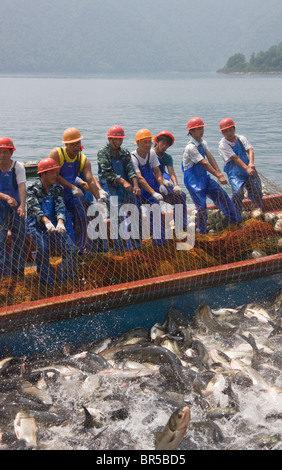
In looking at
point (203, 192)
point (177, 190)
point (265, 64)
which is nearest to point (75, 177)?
point (177, 190)

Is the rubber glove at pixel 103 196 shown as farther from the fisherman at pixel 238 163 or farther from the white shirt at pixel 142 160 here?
the fisherman at pixel 238 163

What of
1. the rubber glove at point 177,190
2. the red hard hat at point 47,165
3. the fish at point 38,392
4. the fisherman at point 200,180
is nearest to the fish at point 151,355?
the fish at point 38,392

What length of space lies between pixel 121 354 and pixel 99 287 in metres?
1.21

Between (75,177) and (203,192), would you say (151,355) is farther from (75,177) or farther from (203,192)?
(203,192)

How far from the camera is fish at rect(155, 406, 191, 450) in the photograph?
4.85 meters

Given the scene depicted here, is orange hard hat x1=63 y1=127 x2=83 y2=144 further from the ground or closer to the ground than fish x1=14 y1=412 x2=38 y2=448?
further from the ground

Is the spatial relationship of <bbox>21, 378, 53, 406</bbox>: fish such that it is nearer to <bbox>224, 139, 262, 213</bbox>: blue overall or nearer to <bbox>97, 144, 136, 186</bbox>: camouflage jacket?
<bbox>97, 144, 136, 186</bbox>: camouflage jacket

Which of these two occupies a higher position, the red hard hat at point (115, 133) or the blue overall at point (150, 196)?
the red hard hat at point (115, 133)

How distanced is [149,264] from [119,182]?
1.38 metres

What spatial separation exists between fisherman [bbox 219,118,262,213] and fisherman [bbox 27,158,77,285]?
Answer: 3.60 metres

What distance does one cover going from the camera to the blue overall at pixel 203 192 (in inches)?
355

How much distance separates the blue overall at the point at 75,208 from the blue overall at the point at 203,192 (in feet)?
7.06

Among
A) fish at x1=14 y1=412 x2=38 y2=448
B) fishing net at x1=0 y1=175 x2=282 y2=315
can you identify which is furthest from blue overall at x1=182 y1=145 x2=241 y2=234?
fish at x1=14 y1=412 x2=38 y2=448

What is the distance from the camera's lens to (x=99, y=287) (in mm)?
7477
